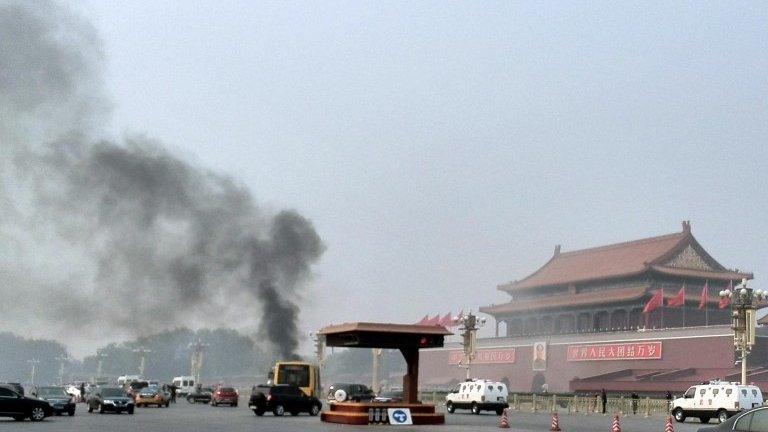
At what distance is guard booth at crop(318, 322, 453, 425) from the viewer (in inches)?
1318

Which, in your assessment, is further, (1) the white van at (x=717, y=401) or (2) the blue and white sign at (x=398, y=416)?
(1) the white van at (x=717, y=401)

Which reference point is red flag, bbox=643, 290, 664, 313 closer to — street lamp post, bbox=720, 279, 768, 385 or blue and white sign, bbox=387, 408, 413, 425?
street lamp post, bbox=720, 279, 768, 385

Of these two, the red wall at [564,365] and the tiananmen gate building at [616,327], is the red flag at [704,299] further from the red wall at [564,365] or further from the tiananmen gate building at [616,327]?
the red wall at [564,365]

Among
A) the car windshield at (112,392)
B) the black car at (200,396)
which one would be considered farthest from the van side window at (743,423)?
the black car at (200,396)

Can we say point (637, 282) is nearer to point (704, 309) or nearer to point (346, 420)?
point (704, 309)

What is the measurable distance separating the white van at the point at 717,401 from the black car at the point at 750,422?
27707mm

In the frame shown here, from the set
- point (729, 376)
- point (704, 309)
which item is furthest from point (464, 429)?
point (704, 309)

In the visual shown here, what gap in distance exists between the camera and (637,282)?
84.3 meters

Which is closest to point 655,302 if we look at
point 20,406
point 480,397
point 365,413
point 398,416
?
point 480,397

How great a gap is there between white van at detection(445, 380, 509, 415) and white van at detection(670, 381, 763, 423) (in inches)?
356

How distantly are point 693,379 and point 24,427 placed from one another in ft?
167

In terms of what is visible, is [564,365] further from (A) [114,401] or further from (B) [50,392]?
(B) [50,392]

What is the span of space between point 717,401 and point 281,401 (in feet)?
63.6

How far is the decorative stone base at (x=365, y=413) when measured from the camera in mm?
33688
